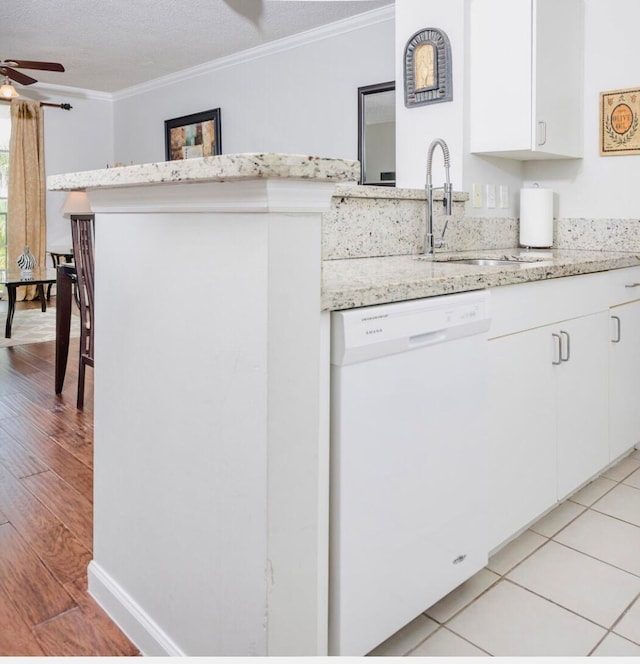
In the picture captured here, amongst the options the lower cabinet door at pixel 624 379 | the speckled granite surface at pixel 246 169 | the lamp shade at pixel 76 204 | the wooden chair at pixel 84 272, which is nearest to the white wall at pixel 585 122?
the lower cabinet door at pixel 624 379

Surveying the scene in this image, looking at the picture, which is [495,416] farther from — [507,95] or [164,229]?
[507,95]

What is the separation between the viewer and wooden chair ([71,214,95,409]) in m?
2.93

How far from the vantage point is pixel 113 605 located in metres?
1.51

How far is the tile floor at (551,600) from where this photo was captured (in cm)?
143

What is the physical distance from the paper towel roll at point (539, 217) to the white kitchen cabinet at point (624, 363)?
44 cm

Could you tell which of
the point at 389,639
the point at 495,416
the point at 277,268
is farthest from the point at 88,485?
the point at 277,268

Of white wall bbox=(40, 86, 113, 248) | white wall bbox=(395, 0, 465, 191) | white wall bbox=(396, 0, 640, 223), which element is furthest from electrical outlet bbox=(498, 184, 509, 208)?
white wall bbox=(40, 86, 113, 248)

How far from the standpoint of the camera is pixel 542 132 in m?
2.49

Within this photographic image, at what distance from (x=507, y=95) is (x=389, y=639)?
6.66 feet

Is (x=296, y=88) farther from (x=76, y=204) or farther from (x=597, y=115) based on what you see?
(x=597, y=115)

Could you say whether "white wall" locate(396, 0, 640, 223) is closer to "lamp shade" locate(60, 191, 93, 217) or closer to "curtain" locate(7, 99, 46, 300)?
"lamp shade" locate(60, 191, 93, 217)

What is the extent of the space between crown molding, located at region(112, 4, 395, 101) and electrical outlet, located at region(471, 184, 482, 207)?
2560 mm

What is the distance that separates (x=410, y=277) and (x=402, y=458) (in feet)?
1.30

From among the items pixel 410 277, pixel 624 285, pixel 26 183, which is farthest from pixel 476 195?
pixel 26 183
